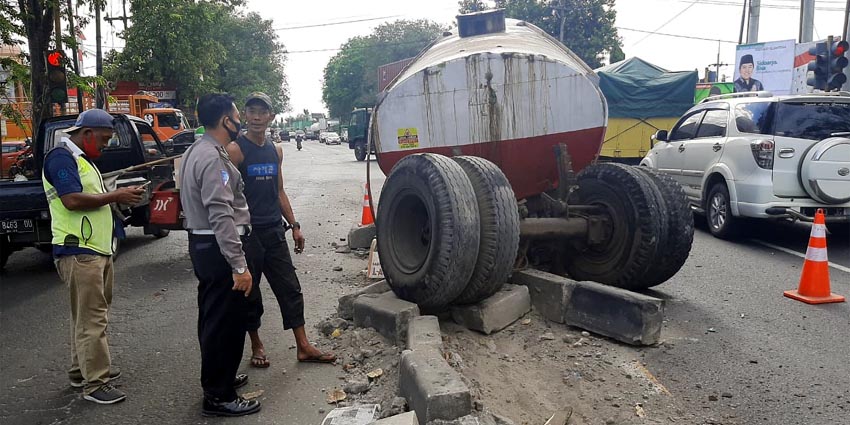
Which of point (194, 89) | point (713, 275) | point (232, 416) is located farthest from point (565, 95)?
point (194, 89)

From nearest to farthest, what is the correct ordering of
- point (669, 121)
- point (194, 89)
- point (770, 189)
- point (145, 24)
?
point (770, 189), point (669, 121), point (145, 24), point (194, 89)

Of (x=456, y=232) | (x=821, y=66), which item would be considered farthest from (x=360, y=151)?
(x=456, y=232)

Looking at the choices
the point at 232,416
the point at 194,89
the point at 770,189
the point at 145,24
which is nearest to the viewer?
the point at 232,416

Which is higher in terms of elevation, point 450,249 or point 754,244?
point 450,249

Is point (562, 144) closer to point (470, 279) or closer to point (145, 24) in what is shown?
point (470, 279)

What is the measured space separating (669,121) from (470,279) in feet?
45.3

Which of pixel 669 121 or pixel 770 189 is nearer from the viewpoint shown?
pixel 770 189

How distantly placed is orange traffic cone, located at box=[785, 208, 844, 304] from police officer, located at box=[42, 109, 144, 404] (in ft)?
17.6

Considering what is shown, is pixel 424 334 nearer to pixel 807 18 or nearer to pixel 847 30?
pixel 847 30

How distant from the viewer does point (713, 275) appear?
6566 millimetres

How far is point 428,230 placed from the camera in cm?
488

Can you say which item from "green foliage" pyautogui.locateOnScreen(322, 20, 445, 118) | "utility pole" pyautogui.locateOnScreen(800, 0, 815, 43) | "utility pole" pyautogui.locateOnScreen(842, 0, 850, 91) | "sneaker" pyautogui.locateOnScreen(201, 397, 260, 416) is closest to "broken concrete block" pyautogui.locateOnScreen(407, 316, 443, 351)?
"sneaker" pyautogui.locateOnScreen(201, 397, 260, 416)

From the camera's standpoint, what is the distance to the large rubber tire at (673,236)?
5207 mm

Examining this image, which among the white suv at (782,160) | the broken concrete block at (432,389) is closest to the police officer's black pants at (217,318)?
the broken concrete block at (432,389)
